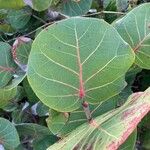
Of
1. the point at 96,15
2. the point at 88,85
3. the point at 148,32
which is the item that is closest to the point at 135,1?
the point at 96,15

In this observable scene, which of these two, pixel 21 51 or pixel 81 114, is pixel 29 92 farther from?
pixel 81 114

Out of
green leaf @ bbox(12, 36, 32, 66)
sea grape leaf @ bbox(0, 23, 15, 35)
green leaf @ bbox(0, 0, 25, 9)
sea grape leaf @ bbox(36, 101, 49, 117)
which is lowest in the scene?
sea grape leaf @ bbox(36, 101, 49, 117)

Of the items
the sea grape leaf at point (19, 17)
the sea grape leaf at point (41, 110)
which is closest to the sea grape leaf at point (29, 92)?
the sea grape leaf at point (41, 110)

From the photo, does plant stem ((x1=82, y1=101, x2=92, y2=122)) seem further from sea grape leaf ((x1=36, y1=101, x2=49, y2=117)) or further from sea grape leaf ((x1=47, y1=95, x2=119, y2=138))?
sea grape leaf ((x1=36, y1=101, x2=49, y2=117))

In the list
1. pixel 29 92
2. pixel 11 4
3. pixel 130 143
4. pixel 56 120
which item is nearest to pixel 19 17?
pixel 11 4

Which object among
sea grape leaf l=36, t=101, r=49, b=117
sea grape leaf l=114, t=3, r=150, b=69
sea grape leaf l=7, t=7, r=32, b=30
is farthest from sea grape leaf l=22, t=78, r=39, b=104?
sea grape leaf l=114, t=3, r=150, b=69

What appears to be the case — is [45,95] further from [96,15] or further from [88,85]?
[96,15]
